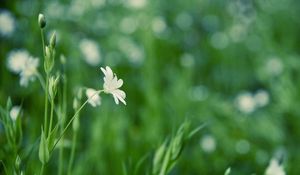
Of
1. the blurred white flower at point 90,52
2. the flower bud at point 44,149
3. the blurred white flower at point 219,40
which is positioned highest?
the flower bud at point 44,149

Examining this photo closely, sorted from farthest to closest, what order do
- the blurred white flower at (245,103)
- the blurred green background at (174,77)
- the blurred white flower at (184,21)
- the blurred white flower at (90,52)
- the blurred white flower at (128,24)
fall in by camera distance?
the blurred white flower at (184,21)
the blurred white flower at (128,24)
the blurred white flower at (90,52)
the blurred white flower at (245,103)
the blurred green background at (174,77)

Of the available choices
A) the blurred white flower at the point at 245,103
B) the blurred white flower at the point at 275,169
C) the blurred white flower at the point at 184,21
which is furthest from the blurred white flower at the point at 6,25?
the blurred white flower at the point at 275,169

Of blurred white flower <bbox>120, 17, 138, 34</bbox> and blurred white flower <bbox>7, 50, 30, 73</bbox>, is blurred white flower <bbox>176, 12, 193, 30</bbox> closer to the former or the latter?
blurred white flower <bbox>120, 17, 138, 34</bbox>

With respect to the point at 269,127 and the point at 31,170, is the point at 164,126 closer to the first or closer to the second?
the point at 269,127

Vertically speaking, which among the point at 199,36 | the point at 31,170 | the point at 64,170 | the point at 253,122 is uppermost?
the point at 31,170

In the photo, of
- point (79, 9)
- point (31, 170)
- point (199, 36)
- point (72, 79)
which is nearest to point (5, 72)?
point (72, 79)

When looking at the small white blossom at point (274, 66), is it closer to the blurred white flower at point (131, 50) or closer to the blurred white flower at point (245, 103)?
the blurred white flower at point (245, 103)
